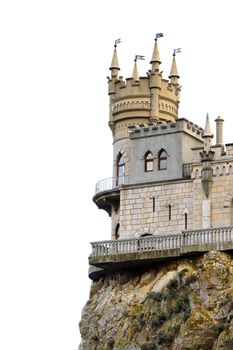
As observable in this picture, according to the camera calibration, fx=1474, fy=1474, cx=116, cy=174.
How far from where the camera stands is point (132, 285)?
256ft

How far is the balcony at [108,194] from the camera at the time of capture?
81.4m

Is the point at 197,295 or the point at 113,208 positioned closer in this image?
the point at 197,295

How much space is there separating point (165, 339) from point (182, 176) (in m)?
9.89

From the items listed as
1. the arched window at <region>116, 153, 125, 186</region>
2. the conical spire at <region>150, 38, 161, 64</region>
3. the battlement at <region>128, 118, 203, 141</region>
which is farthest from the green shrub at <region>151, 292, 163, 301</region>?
the conical spire at <region>150, 38, 161, 64</region>

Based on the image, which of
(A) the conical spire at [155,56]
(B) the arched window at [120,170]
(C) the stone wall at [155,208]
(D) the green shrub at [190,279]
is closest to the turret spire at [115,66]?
(A) the conical spire at [155,56]

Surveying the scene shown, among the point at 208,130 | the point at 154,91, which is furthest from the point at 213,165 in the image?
the point at 154,91

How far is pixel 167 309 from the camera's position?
74875 millimetres

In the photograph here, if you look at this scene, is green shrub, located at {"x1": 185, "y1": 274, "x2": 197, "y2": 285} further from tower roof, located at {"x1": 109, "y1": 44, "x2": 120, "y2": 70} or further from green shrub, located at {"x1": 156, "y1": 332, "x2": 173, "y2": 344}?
tower roof, located at {"x1": 109, "y1": 44, "x2": 120, "y2": 70}

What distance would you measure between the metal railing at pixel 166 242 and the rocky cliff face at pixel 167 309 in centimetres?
85

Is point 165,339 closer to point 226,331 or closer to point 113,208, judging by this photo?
point 226,331

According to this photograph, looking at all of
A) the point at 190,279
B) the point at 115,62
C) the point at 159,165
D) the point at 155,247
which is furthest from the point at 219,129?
the point at 190,279

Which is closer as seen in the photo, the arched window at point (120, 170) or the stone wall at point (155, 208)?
the stone wall at point (155, 208)

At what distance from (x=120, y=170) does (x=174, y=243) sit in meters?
7.39

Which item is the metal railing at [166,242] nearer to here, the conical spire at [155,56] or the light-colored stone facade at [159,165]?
the light-colored stone facade at [159,165]
